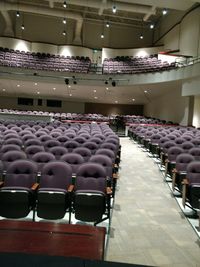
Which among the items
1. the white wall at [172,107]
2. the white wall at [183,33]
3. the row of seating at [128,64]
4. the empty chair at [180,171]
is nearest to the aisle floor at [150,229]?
the empty chair at [180,171]

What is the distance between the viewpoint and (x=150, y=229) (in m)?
4.74

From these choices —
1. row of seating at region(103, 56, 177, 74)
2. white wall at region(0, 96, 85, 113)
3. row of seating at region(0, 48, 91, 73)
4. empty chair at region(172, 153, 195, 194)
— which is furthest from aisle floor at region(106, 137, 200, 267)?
white wall at region(0, 96, 85, 113)

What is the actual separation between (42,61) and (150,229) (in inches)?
992

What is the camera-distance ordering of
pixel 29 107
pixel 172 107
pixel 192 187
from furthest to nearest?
pixel 29 107 → pixel 172 107 → pixel 192 187

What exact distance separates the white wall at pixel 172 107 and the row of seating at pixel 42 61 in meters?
7.68

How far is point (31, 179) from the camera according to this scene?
5.15 metres

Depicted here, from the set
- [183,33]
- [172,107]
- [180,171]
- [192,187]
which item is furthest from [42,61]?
[192,187]

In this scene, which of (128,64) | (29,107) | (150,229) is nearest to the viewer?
(150,229)

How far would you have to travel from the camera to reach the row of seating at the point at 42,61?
26.1m

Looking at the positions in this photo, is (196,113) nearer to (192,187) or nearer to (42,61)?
(42,61)

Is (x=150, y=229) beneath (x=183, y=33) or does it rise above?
beneath

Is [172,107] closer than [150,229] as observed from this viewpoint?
No

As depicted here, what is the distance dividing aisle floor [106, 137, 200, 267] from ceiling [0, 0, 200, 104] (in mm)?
16428

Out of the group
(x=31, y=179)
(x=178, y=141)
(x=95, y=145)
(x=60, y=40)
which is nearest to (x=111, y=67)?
(x=60, y=40)
